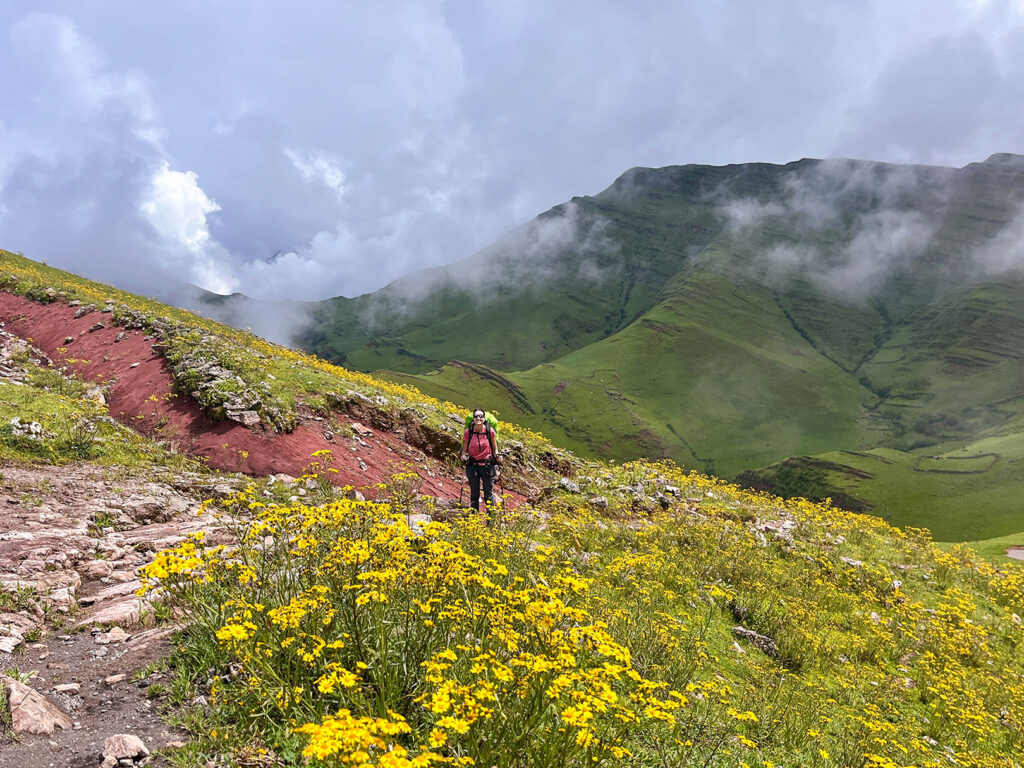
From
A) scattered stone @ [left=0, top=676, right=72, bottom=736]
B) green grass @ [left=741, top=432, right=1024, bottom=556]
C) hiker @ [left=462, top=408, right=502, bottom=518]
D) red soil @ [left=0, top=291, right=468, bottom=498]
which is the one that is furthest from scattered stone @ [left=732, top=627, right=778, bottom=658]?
green grass @ [left=741, top=432, right=1024, bottom=556]

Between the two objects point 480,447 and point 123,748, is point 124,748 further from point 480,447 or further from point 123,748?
point 480,447

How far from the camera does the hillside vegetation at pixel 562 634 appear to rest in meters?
3.91

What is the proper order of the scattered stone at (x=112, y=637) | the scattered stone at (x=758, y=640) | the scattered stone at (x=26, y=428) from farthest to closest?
the scattered stone at (x=26, y=428) → the scattered stone at (x=758, y=640) → the scattered stone at (x=112, y=637)

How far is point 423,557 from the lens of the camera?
195 inches

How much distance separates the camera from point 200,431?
1527 cm

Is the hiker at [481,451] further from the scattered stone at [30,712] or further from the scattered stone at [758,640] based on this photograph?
the scattered stone at [30,712]

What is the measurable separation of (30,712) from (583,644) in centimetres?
494

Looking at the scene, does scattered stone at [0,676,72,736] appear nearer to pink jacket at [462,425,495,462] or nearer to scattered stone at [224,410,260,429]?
pink jacket at [462,425,495,462]

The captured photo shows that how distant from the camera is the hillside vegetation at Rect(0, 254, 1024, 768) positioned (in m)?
3.91

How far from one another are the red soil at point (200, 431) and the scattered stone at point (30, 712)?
8.65 meters

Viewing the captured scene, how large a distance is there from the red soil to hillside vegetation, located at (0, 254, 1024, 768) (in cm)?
100

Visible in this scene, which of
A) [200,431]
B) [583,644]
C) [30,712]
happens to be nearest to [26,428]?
[200,431]

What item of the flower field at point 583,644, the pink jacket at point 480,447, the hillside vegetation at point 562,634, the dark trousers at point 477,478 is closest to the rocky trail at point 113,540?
the hillside vegetation at point 562,634

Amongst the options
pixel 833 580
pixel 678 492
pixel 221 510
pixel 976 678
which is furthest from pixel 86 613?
pixel 678 492
